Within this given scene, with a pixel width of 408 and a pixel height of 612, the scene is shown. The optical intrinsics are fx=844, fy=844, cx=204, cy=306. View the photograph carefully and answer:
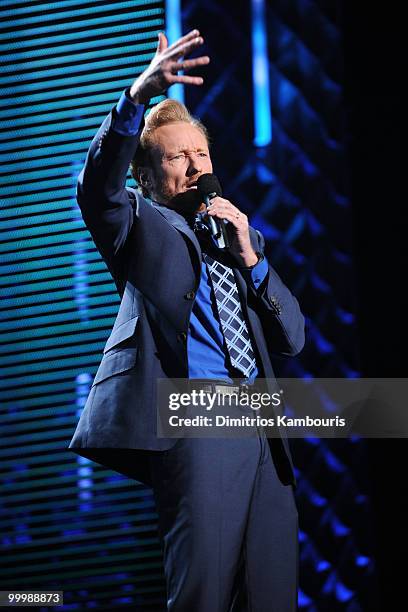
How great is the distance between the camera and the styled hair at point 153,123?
195 centimetres

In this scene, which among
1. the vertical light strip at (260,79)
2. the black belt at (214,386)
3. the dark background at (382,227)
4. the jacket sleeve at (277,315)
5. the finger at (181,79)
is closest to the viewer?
the finger at (181,79)

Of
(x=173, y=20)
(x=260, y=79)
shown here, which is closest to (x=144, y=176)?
(x=260, y=79)

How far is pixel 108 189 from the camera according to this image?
1.58m

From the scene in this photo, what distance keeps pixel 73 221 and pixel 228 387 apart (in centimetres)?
Result: 112

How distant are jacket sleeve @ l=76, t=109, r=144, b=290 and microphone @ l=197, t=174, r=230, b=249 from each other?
0.49ft

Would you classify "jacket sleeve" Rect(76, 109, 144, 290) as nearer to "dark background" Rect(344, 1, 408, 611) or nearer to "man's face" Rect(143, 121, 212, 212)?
"man's face" Rect(143, 121, 212, 212)

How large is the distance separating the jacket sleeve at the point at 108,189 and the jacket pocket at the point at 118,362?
20 centimetres

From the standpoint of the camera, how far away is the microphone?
5.41ft

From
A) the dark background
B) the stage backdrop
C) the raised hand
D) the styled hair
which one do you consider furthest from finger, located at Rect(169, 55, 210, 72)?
the dark background

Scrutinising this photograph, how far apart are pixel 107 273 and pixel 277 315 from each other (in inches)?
34.9

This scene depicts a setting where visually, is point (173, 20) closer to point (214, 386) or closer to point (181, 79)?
point (181, 79)

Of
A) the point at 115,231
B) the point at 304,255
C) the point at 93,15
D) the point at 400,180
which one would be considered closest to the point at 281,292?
the point at 115,231

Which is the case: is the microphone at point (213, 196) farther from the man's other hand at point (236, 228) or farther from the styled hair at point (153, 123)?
the styled hair at point (153, 123)

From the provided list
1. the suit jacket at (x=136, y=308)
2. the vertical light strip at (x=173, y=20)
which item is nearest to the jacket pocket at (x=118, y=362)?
the suit jacket at (x=136, y=308)
